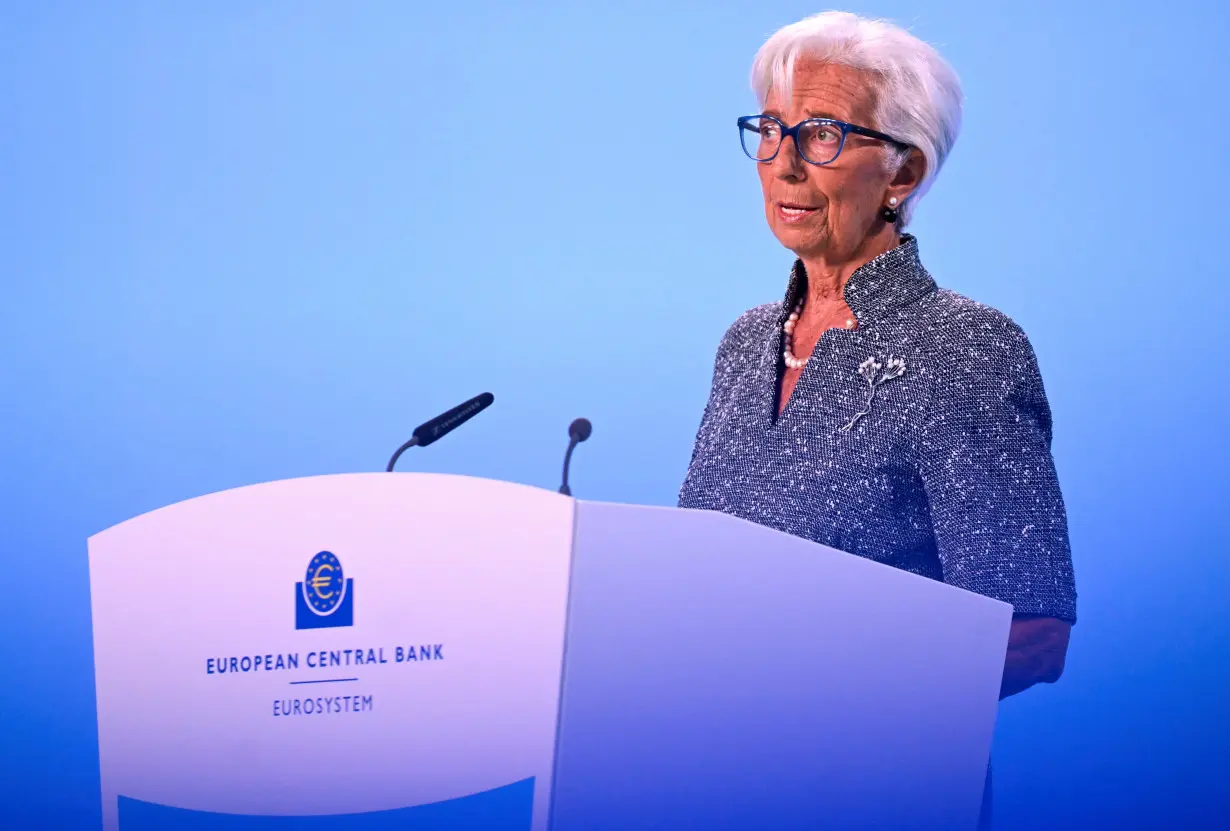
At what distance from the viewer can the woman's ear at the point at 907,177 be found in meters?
1.66

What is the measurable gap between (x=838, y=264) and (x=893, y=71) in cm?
27

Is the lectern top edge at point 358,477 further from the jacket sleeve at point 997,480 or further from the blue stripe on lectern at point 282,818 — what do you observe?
the jacket sleeve at point 997,480

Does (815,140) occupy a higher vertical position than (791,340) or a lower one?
higher

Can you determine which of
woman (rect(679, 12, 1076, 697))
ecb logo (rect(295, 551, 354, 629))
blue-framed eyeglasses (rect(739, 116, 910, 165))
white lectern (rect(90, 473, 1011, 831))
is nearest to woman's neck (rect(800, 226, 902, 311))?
woman (rect(679, 12, 1076, 697))

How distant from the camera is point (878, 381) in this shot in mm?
1517

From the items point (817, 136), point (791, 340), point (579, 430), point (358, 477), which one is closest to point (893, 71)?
point (817, 136)

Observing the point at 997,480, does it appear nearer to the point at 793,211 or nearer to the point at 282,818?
the point at 793,211

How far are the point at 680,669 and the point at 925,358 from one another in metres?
0.70

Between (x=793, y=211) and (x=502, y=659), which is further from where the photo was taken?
(x=793, y=211)

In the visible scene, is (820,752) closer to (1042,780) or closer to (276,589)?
(276,589)

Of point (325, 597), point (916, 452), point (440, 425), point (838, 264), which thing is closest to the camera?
point (325, 597)

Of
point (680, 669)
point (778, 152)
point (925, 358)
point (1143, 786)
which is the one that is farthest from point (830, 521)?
point (1143, 786)

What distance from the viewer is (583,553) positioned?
917 mm

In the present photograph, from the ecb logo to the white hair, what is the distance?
1.00 m
